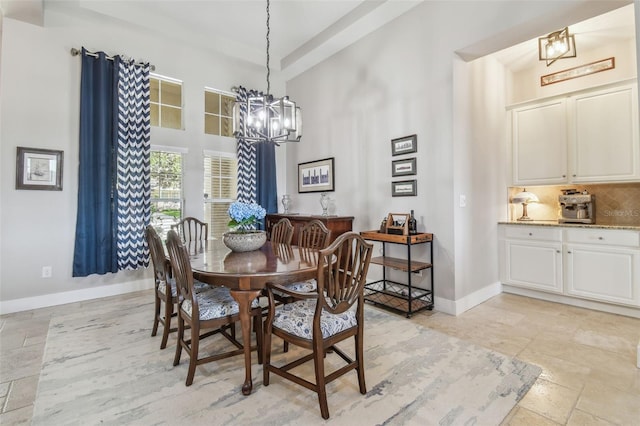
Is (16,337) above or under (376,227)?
under

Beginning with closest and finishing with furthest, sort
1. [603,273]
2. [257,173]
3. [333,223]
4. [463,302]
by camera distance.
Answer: [603,273]
[463,302]
[333,223]
[257,173]

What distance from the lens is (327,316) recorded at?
1.77 metres

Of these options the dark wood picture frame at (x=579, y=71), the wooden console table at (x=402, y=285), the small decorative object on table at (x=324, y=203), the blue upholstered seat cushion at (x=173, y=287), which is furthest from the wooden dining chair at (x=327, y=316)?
the dark wood picture frame at (x=579, y=71)

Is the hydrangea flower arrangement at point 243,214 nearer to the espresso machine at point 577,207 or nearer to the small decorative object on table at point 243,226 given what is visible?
the small decorative object on table at point 243,226

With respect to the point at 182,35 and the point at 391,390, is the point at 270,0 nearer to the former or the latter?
the point at 182,35

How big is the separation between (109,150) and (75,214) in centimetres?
85

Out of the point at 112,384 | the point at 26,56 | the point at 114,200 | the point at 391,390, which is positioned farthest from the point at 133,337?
the point at 26,56

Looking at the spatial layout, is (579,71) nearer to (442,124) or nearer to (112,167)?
(442,124)

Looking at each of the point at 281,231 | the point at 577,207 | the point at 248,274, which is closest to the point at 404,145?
the point at 281,231

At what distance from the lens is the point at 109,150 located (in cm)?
371

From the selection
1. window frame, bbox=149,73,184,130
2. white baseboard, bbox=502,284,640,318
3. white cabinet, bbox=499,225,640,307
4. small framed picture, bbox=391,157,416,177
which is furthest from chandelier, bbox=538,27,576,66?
window frame, bbox=149,73,184,130

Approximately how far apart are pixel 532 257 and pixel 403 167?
1.85 meters

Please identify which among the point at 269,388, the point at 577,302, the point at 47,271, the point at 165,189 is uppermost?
the point at 165,189

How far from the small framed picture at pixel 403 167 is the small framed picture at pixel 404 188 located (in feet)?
0.32
